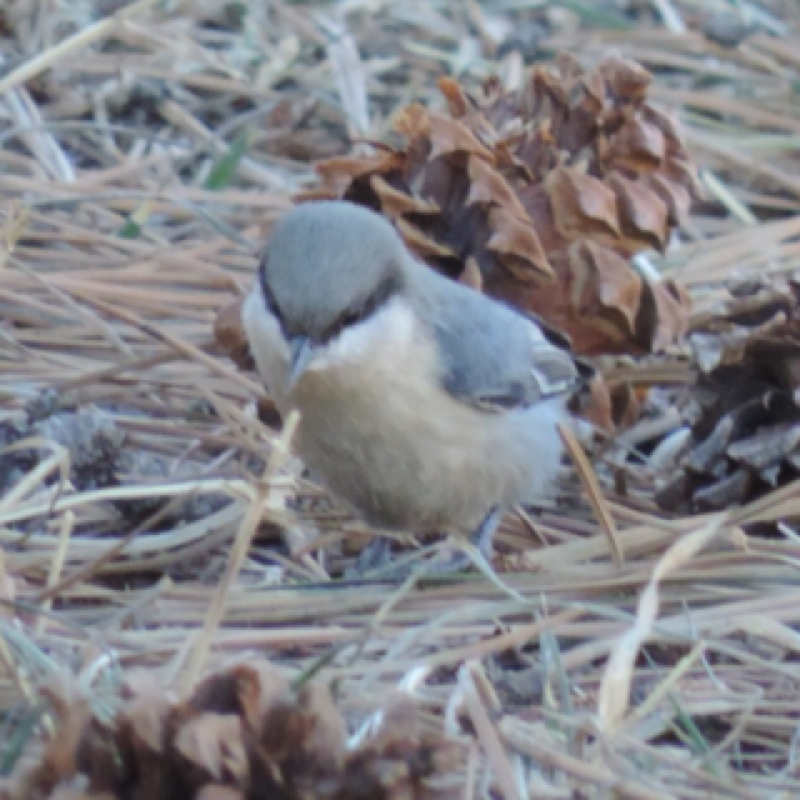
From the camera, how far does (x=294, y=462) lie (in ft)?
8.52

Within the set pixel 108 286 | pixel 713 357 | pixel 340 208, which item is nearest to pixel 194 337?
pixel 108 286

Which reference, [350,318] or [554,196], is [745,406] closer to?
[554,196]

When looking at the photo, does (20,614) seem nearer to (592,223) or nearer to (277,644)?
(277,644)

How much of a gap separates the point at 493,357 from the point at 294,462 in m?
0.47

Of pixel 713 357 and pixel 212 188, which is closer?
pixel 713 357

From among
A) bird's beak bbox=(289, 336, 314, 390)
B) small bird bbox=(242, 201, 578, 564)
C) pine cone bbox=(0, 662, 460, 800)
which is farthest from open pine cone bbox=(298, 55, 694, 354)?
pine cone bbox=(0, 662, 460, 800)

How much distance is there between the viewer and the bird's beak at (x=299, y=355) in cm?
194

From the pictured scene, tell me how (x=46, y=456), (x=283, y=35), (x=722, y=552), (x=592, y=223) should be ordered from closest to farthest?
(x=722, y=552)
(x=46, y=456)
(x=592, y=223)
(x=283, y=35)

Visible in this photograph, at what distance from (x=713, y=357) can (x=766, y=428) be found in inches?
5.6

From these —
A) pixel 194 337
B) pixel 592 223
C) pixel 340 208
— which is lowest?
pixel 194 337

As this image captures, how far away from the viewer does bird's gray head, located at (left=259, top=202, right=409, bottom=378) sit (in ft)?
6.42

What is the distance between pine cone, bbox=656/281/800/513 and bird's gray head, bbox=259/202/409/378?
24.6 inches

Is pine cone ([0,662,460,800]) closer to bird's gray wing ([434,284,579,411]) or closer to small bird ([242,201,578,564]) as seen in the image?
small bird ([242,201,578,564])

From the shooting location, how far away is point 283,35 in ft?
12.6
